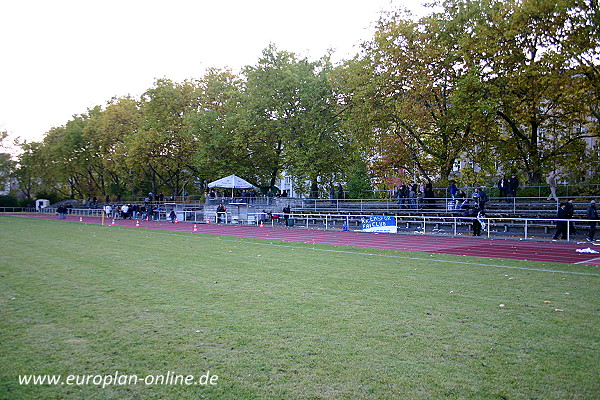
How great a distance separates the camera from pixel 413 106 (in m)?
28.7

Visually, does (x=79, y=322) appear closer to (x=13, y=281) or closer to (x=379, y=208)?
(x=13, y=281)

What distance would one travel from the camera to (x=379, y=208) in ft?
107

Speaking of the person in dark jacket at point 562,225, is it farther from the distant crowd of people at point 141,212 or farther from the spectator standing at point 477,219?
the distant crowd of people at point 141,212

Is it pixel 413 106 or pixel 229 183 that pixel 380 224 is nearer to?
pixel 413 106

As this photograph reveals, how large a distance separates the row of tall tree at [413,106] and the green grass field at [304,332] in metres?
16.8

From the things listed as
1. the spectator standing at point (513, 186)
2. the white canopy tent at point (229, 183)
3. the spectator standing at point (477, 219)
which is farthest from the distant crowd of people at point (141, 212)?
the spectator standing at point (513, 186)

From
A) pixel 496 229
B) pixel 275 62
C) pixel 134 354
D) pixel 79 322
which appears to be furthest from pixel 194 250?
pixel 275 62

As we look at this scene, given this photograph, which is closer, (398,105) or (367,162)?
(398,105)

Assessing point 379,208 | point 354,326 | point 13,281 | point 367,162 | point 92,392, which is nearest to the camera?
point 92,392

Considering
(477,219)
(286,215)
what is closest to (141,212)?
(286,215)

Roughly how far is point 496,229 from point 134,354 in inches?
917

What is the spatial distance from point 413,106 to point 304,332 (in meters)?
25.2

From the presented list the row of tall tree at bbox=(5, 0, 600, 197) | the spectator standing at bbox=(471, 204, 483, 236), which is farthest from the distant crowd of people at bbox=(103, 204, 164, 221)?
the spectator standing at bbox=(471, 204, 483, 236)

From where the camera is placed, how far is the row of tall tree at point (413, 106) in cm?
2375
